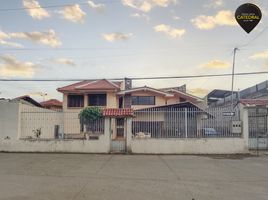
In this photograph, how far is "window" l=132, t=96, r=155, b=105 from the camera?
129ft

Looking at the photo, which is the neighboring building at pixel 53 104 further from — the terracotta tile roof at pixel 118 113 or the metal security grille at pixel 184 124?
the metal security grille at pixel 184 124

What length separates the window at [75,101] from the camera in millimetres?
38094

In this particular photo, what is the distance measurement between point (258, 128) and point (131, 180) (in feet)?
40.1

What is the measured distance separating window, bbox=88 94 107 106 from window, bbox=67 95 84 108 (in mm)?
895

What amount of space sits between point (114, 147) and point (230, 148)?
6241 mm

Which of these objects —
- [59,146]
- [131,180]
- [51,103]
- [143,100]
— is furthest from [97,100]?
[131,180]

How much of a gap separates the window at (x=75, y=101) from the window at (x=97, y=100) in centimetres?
89

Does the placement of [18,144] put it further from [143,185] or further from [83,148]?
[143,185]

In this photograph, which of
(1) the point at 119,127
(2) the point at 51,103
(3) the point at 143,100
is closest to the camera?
(1) the point at 119,127

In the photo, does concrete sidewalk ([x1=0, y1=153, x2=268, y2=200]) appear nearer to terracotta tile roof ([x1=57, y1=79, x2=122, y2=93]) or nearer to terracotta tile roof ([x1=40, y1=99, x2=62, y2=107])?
terracotta tile roof ([x1=57, y1=79, x2=122, y2=93])

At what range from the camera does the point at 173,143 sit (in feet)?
63.5

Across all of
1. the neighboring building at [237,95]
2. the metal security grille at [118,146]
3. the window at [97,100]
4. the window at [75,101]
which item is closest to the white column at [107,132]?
the metal security grille at [118,146]

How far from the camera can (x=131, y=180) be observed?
35.4ft

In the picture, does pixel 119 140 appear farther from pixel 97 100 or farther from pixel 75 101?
pixel 75 101
